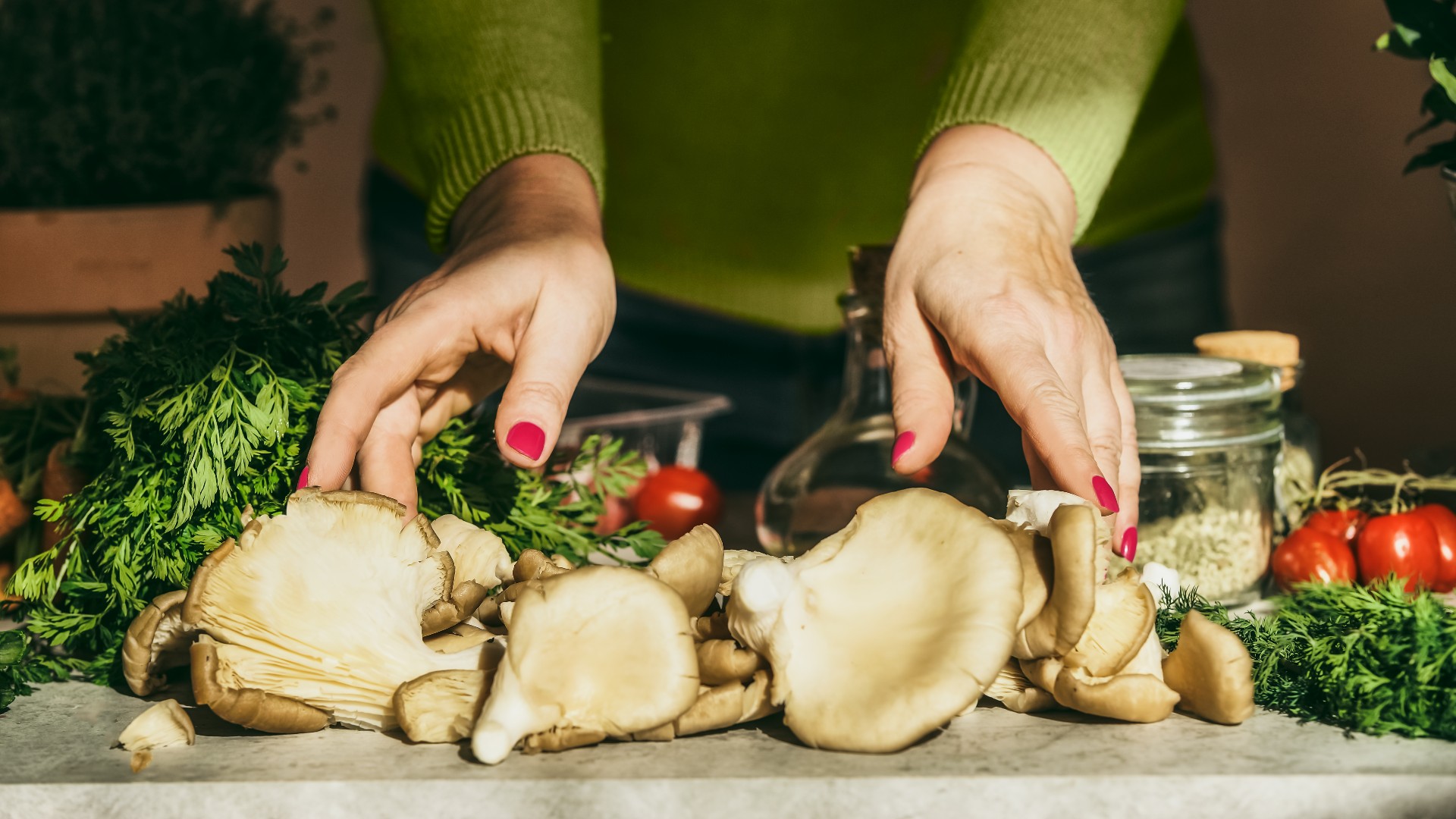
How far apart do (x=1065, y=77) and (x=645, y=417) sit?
0.71 metres

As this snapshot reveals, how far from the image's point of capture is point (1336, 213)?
2.72 m

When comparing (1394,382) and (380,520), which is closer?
(380,520)

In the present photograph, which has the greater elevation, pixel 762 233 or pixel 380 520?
pixel 762 233

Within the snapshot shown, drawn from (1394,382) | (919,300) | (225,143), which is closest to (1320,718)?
(919,300)

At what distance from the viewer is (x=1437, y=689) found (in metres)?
0.70

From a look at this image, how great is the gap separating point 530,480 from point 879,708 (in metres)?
0.57

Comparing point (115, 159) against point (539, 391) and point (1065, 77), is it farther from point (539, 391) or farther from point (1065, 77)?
point (1065, 77)

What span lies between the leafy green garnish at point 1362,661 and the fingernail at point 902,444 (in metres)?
0.22

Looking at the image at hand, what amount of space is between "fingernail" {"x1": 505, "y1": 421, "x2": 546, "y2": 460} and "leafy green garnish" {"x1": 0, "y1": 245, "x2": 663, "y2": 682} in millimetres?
169

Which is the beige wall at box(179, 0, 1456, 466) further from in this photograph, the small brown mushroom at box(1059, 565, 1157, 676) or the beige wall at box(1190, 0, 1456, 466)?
the small brown mushroom at box(1059, 565, 1157, 676)

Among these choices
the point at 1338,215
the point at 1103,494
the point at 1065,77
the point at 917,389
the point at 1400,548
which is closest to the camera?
the point at 1103,494

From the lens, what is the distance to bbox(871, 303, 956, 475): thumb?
938mm

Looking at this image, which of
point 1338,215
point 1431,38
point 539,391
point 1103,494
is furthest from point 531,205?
point 1338,215

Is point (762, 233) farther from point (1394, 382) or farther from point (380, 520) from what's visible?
point (1394, 382)
